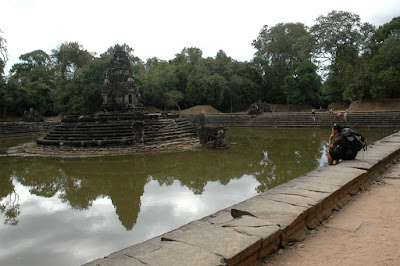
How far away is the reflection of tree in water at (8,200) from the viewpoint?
5512 mm

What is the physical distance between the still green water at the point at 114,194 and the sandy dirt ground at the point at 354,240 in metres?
2.41

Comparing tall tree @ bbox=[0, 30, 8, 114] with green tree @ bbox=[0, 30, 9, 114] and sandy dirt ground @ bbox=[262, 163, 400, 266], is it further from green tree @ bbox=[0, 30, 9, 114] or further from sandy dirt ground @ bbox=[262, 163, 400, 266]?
sandy dirt ground @ bbox=[262, 163, 400, 266]

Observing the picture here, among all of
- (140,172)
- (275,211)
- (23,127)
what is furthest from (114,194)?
(23,127)

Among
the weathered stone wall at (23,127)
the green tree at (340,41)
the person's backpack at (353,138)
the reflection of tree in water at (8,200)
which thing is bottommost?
the reflection of tree in water at (8,200)

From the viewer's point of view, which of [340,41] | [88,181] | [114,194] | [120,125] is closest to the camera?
[114,194]

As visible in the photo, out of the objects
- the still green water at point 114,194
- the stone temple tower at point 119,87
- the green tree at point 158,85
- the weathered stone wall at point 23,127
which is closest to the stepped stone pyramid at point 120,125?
the stone temple tower at point 119,87

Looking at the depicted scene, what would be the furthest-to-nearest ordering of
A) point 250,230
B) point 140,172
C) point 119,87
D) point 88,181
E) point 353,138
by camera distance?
1. point 119,87
2. point 140,172
3. point 88,181
4. point 353,138
5. point 250,230

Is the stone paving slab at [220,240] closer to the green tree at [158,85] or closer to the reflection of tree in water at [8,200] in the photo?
the reflection of tree in water at [8,200]

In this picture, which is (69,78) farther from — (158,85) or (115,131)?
(115,131)

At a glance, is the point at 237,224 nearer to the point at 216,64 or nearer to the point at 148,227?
the point at 148,227

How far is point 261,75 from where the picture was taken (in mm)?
42969

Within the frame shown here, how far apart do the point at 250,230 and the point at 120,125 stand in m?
12.6

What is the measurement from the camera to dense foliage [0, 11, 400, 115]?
1121 inches

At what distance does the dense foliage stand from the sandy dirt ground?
2528 centimetres
